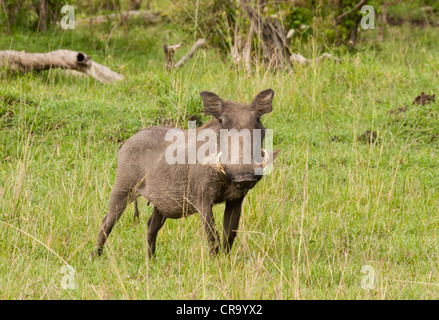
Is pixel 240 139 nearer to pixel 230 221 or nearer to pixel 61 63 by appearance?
pixel 230 221

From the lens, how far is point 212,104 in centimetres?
376

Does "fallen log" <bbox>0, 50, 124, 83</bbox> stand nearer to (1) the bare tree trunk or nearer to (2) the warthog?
(1) the bare tree trunk

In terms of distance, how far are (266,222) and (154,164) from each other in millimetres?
1084

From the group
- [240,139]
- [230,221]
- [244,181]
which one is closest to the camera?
[244,181]

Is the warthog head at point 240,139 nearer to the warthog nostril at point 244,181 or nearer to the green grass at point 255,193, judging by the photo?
the warthog nostril at point 244,181

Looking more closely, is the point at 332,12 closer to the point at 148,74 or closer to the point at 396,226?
the point at 148,74

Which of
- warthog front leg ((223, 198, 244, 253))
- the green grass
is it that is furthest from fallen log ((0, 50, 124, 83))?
warthog front leg ((223, 198, 244, 253))

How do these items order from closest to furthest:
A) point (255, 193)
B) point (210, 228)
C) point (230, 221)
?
point (210, 228), point (230, 221), point (255, 193)

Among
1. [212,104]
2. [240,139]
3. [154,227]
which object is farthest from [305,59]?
[240,139]

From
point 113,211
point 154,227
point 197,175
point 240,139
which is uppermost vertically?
point 240,139

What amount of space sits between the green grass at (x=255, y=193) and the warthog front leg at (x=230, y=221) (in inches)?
4.0

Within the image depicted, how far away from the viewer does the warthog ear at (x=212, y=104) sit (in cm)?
374

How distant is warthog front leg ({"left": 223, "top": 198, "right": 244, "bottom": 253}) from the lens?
13.2 ft

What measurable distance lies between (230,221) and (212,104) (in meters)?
0.74
